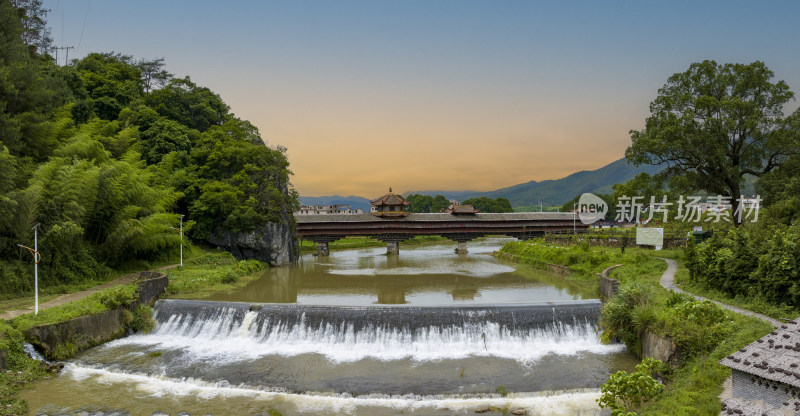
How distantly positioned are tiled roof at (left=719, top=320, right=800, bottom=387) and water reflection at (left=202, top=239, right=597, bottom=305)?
1104cm

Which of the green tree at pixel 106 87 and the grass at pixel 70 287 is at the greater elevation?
the green tree at pixel 106 87

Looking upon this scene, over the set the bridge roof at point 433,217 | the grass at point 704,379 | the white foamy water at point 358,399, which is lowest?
the white foamy water at point 358,399

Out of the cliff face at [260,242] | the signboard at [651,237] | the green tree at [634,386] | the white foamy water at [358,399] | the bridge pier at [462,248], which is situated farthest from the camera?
the bridge pier at [462,248]

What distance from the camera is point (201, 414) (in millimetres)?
8891

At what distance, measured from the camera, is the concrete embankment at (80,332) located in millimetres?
11328

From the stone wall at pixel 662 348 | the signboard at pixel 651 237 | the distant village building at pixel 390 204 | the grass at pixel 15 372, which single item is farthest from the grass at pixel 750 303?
the distant village building at pixel 390 204

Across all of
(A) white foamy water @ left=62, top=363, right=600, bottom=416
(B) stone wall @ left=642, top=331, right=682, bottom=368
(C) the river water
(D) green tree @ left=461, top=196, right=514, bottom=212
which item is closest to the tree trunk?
(C) the river water

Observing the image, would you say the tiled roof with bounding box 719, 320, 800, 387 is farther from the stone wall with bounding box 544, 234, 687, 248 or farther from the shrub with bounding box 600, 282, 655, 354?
the stone wall with bounding box 544, 234, 687, 248

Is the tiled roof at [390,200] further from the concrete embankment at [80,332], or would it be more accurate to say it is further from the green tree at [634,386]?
the green tree at [634,386]

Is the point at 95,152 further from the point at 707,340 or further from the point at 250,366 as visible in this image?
the point at 707,340

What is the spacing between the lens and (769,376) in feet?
19.6

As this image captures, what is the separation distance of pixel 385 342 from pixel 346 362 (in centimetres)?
140

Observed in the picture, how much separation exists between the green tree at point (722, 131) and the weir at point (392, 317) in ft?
32.5

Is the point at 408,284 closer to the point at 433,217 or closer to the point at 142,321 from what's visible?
the point at 142,321
